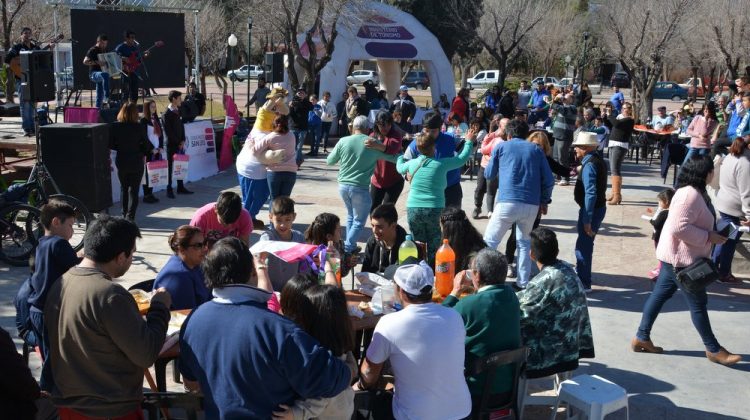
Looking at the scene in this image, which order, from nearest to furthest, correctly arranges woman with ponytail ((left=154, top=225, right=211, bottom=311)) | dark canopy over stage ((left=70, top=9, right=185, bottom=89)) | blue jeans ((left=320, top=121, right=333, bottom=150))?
woman with ponytail ((left=154, top=225, right=211, bottom=311)) → blue jeans ((left=320, top=121, right=333, bottom=150)) → dark canopy over stage ((left=70, top=9, right=185, bottom=89))

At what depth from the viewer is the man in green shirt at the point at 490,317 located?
448 cm

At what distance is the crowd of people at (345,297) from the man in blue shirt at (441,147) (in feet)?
0.08

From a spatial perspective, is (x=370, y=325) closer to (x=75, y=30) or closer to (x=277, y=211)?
(x=277, y=211)

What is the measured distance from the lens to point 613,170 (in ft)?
46.2

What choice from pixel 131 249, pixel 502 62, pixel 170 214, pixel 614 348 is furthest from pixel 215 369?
pixel 502 62

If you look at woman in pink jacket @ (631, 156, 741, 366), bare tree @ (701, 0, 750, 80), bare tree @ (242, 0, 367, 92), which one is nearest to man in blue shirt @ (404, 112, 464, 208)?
woman in pink jacket @ (631, 156, 741, 366)

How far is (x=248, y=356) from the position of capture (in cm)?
330

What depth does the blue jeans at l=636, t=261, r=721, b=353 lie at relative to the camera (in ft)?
21.3

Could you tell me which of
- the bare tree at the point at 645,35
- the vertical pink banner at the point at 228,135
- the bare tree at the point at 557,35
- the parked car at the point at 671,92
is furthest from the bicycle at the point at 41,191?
the parked car at the point at 671,92

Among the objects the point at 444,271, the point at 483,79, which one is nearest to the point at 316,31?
the point at 444,271

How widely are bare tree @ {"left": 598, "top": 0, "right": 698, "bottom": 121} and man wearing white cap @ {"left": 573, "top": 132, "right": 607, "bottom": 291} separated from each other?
63.8 ft

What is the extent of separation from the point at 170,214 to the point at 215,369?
8626mm

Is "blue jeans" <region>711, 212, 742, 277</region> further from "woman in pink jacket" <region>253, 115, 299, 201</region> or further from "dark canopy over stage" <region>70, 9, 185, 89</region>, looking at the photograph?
"dark canopy over stage" <region>70, 9, 185, 89</region>

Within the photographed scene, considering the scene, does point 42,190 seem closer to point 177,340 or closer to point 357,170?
point 357,170
